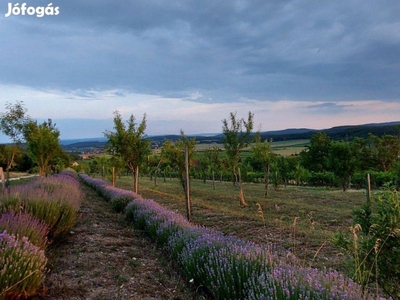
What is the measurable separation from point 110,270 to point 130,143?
445 inches

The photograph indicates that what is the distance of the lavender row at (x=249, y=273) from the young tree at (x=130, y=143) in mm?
10387

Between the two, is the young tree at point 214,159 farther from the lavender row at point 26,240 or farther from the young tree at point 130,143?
the lavender row at point 26,240

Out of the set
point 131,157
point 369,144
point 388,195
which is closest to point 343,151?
point 369,144

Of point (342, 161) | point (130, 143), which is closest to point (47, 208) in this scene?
point (130, 143)

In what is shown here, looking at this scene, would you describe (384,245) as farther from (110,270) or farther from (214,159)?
(214,159)

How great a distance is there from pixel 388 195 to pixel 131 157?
544 inches

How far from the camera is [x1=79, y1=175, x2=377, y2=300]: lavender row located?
2.28 m

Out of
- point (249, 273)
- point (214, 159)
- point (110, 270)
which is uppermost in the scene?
point (249, 273)

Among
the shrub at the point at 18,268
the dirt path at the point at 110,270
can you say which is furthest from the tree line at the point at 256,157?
the shrub at the point at 18,268

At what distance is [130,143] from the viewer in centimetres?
1549

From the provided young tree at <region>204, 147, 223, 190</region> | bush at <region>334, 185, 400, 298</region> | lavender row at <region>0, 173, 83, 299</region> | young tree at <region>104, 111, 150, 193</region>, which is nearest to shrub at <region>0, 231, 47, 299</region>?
lavender row at <region>0, 173, 83, 299</region>

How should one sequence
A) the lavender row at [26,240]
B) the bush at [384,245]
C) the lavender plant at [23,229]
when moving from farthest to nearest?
the lavender plant at [23,229] < the lavender row at [26,240] < the bush at [384,245]

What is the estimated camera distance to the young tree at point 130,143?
1552cm

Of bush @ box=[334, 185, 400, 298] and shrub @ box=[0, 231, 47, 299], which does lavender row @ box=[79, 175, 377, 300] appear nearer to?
bush @ box=[334, 185, 400, 298]
